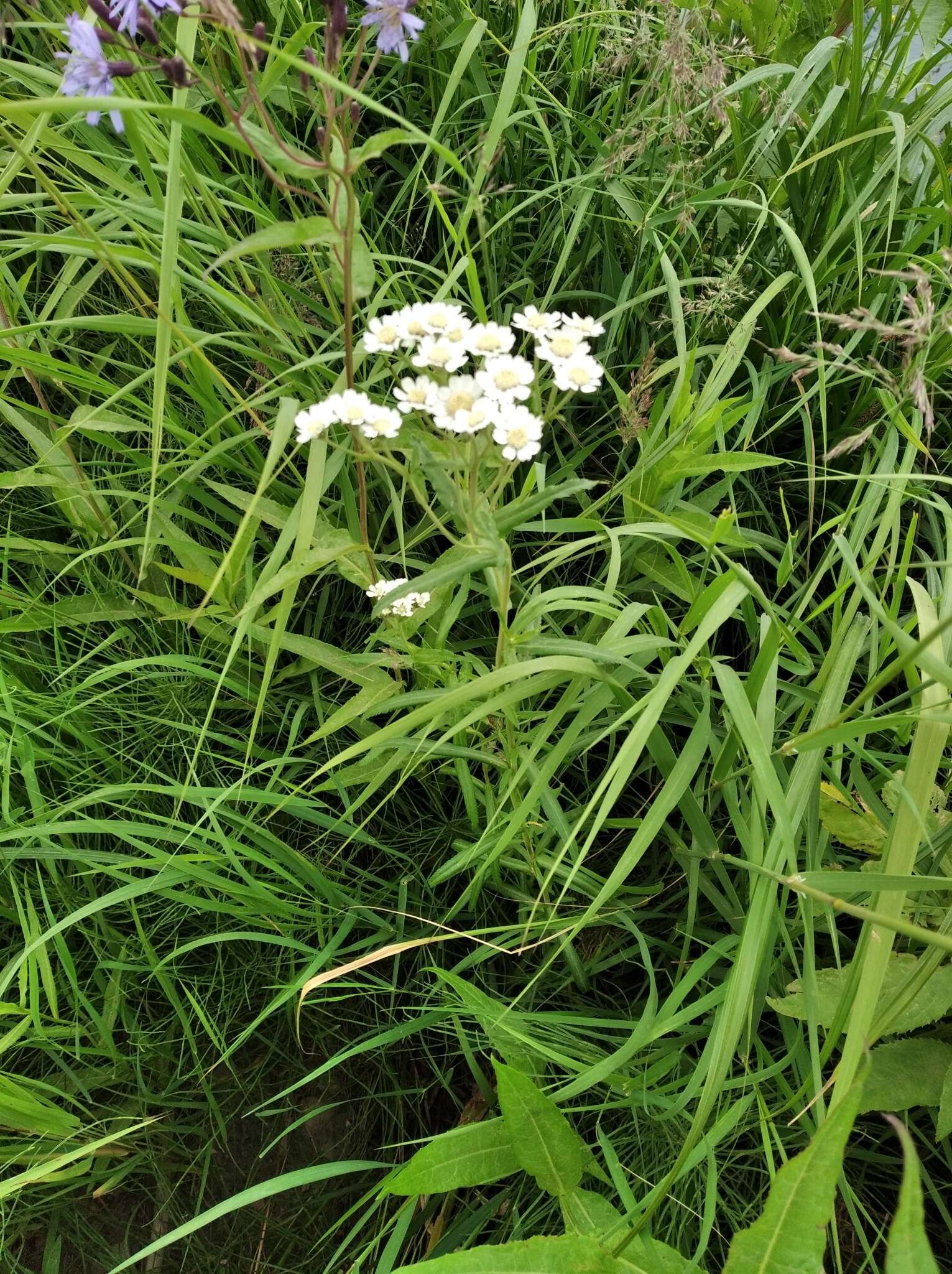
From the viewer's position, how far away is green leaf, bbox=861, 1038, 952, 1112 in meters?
0.96

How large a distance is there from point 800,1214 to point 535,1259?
266mm

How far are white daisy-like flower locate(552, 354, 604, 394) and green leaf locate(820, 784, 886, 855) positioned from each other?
615 mm

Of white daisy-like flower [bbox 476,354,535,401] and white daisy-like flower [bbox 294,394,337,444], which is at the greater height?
white daisy-like flower [bbox 476,354,535,401]

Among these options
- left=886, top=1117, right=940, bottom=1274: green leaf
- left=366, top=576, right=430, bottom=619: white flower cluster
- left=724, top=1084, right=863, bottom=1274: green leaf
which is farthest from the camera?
left=366, top=576, right=430, bottom=619: white flower cluster

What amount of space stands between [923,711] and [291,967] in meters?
0.91

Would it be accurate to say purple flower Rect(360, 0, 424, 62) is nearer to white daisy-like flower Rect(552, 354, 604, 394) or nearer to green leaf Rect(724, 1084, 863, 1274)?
white daisy-like flower Rect(552, 354, 604, 394)

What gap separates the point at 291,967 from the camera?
1235 millimetres

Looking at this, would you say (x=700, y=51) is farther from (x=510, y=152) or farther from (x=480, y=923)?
(x=480, y=923)

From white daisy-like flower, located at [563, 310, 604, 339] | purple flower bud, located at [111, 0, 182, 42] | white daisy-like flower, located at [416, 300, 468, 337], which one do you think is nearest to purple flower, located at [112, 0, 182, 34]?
purple flower bud, located at [111, 0, 182, 42]

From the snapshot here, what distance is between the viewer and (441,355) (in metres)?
0.80

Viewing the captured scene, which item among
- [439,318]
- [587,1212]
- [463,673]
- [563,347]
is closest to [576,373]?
[563,347]

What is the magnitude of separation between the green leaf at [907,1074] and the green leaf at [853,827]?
0.23 metres

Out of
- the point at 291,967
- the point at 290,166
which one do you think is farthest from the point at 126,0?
the point at 291,967

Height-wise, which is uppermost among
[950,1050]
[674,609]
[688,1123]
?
[674,609]
